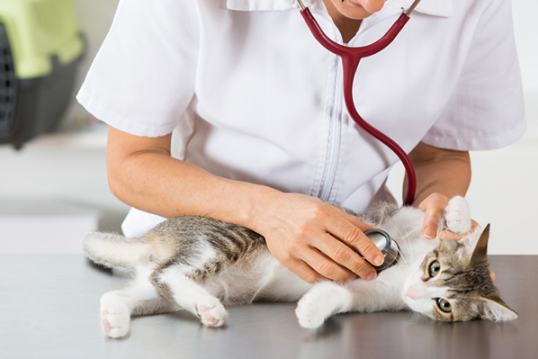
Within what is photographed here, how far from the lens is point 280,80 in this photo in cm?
96

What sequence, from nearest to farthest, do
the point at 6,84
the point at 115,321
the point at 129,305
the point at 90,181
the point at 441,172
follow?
the point at 115,321
the point at 129,305
the point at 441,172
the point at 6,84
the point at 90,181

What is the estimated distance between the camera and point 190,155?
113 cm

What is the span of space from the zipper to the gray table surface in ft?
0.94

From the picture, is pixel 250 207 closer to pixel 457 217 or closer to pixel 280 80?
pixel 280 80

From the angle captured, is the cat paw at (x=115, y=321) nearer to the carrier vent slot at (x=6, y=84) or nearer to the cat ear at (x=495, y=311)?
the cat ear at (x=495, y=311)

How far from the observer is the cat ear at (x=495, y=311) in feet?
2.76

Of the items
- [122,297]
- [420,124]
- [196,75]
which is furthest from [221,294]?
[420,124]

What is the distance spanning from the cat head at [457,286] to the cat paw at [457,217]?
31mm

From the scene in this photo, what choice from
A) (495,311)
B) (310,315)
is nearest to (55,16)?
(310,315)

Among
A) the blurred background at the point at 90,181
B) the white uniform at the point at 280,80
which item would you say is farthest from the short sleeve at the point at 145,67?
the blurred background at the point at 90,181

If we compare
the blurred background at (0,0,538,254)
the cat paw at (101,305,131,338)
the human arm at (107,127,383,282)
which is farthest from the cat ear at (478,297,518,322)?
the blurred background at (0,0,538,254)

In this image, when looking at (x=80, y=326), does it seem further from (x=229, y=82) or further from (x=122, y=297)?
(x=229, y=82)

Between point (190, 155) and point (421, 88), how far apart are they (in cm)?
51

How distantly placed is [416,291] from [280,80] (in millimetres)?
466
